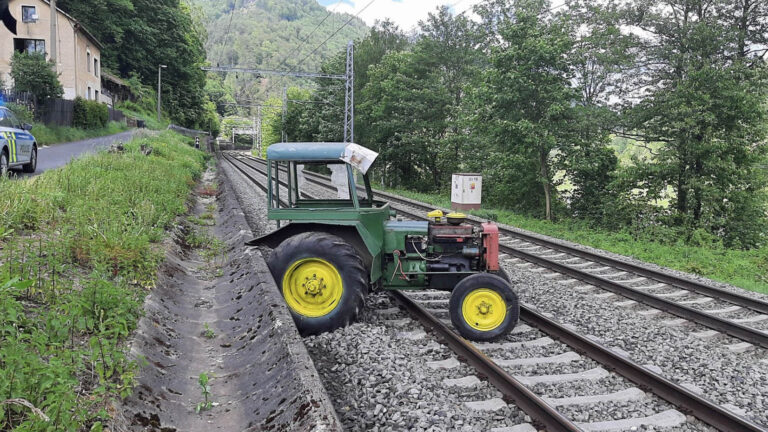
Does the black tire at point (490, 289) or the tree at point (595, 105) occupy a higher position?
the tree at point (595, 105)

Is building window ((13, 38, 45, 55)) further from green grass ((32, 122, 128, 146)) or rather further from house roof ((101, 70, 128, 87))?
house roof ((101, 70, 128, 87))

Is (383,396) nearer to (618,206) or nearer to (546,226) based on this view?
(546,226)

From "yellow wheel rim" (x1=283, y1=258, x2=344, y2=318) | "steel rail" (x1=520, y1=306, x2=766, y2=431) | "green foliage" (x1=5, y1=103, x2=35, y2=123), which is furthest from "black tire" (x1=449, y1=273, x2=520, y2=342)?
"green foliage" (x1=5, y1=103, x2=35, y2=123)

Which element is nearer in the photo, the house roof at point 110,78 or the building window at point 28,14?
the building window at point 28,14

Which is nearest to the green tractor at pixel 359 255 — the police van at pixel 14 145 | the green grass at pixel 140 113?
the police van at pixel 14 145

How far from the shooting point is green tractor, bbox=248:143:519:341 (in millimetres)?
6148

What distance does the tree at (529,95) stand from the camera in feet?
63.9

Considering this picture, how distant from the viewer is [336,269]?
6359 mm

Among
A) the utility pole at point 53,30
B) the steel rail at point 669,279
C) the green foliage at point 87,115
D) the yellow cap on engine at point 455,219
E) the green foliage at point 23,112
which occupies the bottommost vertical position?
the steel rail at point 669,279

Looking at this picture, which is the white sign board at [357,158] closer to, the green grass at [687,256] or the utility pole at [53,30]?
the green grass at [687,256]

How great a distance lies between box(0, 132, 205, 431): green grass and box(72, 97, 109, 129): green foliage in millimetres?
24426

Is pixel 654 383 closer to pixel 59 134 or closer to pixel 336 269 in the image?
pixel 336 269

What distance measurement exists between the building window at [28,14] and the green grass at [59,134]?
11.8 meters

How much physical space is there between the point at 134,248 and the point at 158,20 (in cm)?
6577
